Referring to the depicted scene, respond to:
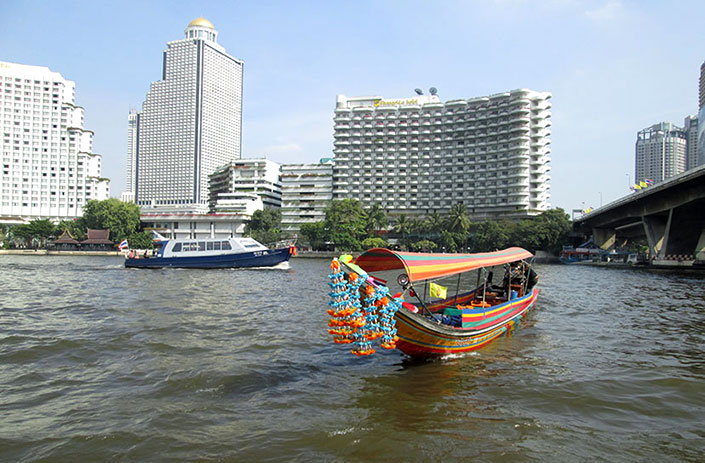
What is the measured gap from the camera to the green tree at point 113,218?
80312 mm

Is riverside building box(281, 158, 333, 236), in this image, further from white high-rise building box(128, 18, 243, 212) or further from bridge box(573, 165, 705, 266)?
bridge box(573, 165, 705, 266)

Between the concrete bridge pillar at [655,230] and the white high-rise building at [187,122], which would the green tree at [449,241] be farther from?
the white high-rise building at [187,122]

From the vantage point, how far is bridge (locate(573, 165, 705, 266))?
119 ft

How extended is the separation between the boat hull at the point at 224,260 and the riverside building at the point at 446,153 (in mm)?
55030

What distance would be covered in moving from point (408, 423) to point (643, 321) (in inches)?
488

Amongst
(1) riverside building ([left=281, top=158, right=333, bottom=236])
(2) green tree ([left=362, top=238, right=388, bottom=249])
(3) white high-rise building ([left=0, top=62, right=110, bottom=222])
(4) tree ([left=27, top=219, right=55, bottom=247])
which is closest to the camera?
(2) green tree ([left=362, top=238, right=388, bottom=249])

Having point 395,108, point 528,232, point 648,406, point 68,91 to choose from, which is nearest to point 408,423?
point 648,406

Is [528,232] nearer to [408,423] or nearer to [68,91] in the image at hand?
[408,423]

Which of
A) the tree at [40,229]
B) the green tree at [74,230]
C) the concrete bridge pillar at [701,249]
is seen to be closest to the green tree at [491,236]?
the concrete bridge pillar at [701,249]

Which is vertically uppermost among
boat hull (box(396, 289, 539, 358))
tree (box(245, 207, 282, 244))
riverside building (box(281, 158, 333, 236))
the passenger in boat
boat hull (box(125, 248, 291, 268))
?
riverside building (box(281, 158, 333, 236))

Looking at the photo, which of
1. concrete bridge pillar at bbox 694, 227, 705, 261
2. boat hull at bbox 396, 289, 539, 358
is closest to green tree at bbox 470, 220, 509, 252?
concrete bridge pillar at bbox 694, 227, 705, 261

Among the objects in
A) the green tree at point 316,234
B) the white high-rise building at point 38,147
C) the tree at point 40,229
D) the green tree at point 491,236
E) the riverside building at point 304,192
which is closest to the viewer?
the green tree at point 491,236

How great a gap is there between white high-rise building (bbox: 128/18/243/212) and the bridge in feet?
381

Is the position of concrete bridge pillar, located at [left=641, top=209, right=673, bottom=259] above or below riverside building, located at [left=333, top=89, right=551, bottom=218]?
below
